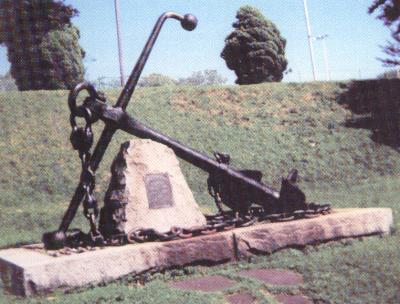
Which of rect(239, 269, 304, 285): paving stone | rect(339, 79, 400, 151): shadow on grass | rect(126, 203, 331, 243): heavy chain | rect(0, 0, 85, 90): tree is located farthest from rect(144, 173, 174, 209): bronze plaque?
rect(0, 0, 85, 90): tree

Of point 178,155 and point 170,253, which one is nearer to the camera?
point 170,253

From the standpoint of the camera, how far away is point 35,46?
66.0 ft

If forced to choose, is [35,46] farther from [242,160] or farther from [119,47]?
[242,160]

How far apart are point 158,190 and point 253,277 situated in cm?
147

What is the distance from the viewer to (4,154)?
12.6m

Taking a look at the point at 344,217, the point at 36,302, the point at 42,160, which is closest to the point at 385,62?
the point at 42,160

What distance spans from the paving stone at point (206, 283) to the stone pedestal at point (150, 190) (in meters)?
A: 0.83

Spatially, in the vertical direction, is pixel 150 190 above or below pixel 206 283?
above

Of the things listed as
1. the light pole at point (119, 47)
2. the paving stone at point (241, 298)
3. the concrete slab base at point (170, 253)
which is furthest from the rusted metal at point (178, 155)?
the light pole at point (119, 47)

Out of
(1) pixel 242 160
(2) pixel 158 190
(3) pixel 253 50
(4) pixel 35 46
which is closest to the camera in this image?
(2) pixel 158 190

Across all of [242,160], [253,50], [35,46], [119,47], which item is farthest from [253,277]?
[253,50]

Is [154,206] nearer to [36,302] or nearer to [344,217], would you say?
[36,302]

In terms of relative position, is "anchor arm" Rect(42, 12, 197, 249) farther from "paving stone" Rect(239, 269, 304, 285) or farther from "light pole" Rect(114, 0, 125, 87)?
"light pole" Rect(114, 0, 125, 87)

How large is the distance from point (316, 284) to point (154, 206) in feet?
6.29
